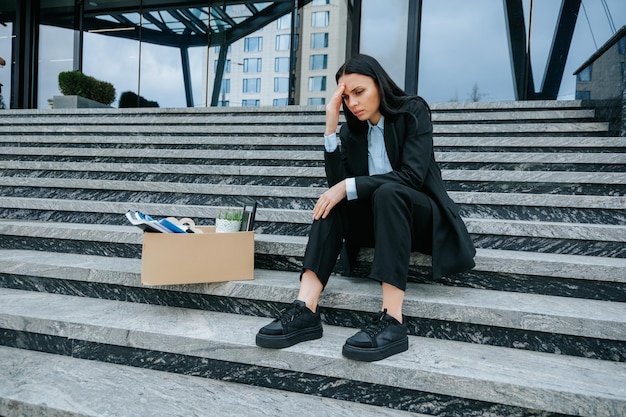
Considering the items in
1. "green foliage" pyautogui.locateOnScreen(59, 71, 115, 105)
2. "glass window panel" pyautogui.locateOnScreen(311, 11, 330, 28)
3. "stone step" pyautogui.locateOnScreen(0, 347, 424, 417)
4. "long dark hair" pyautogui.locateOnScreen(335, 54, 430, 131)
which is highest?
"glass window panel" pyautogui.locateOnScreen(311, 11, 330, 28)

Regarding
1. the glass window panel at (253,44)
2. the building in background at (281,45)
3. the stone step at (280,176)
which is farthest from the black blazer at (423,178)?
the glass window panel at (253,44)

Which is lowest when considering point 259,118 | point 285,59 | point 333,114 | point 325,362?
point 325,362

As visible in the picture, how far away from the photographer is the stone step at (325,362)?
4.44 ft

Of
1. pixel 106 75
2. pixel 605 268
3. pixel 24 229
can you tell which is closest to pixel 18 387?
pixel 24 229

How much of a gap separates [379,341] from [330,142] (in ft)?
2.58

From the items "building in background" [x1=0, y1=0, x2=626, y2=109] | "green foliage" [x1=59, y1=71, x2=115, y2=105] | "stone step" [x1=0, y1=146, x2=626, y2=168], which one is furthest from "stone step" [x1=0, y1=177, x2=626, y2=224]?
"building in background" [x1=0, y1=0, x2=626, y2=109]

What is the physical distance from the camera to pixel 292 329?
1.63m

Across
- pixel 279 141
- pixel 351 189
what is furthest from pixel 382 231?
pixel 279 141

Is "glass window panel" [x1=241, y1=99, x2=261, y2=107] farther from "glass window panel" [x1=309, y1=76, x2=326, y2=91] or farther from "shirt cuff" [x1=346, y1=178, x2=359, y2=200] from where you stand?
"shirt cuff" [x1=346, y1=178, x2=359, y2=200]

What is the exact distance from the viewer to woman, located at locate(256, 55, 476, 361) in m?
1.60

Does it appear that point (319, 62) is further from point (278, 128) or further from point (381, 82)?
point (381, 82)

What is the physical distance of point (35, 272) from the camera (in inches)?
87.6

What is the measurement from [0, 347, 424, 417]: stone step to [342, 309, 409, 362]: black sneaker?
0.53 ft

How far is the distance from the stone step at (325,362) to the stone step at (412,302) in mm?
47
